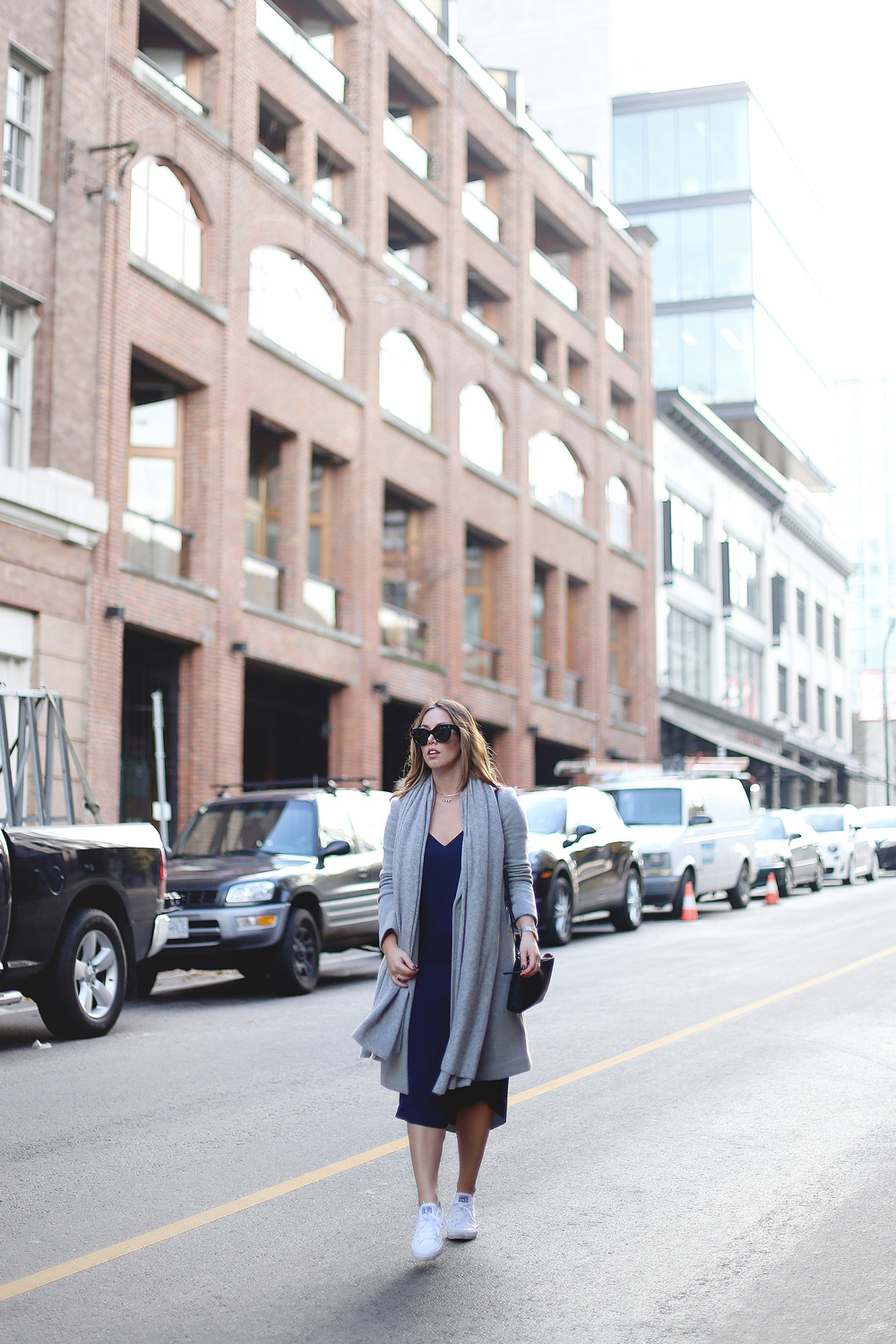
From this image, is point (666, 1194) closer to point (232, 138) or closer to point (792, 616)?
point (232, 138)

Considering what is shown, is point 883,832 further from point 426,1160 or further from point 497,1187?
point 426,1160

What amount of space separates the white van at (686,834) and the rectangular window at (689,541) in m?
21.3

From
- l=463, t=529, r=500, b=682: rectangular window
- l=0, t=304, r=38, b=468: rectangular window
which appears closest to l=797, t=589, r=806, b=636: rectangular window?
l=463, t=529, r=500, b=682: rectangular window

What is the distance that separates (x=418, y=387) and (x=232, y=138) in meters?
7.33

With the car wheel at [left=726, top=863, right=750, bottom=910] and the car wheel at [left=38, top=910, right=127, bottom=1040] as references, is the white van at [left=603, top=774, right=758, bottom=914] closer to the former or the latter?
the car wheel at [left=726, top=863, right=750, bottom=910]

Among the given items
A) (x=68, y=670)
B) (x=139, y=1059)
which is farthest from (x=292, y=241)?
(x=139, y=1059)

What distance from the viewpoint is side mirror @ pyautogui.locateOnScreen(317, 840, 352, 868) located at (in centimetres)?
1370

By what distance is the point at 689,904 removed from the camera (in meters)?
21.5

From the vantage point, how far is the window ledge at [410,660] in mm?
28547

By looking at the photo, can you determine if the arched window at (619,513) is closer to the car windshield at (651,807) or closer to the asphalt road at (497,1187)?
the car windshield at (651,807)

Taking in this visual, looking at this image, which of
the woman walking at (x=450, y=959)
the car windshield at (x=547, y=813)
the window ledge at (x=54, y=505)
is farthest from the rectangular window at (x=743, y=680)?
the woman walking at (x=450, y=959)

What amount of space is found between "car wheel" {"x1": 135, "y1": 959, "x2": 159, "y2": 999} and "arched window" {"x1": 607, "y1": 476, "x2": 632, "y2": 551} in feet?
90.9

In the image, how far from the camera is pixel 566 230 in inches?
1535

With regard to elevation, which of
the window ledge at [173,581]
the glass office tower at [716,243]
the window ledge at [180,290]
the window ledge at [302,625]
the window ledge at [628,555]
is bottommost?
the window ledge at [302,625]
